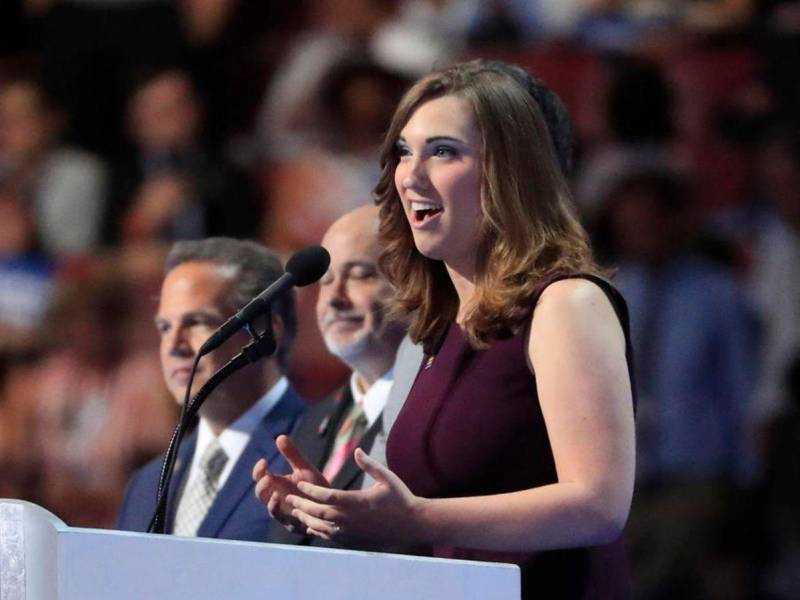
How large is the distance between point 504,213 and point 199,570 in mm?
581

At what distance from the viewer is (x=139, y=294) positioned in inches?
202

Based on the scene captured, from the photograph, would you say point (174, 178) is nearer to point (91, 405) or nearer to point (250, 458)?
point (91, 405)

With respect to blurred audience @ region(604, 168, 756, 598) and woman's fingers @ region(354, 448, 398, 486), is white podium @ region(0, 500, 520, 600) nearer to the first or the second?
woman's fingers @ region(354, 448, 398, 486)

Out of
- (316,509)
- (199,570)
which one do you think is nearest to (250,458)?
(316,509)

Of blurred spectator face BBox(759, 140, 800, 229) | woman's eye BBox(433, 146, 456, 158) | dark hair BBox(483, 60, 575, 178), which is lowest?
woman's eye BBox(433, 146, 456, 158)

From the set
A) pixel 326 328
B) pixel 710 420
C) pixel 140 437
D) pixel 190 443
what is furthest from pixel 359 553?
pixel 140 437

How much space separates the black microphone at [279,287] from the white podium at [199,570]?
16.3 inches

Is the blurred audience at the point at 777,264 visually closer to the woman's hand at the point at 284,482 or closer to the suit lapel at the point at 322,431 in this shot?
the suit lapel at the point at 322,431

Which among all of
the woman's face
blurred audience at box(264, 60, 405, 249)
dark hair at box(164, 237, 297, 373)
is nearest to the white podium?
the woman's face

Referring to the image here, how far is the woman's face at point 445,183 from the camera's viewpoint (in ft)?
6.77

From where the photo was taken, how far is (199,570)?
1.72 m

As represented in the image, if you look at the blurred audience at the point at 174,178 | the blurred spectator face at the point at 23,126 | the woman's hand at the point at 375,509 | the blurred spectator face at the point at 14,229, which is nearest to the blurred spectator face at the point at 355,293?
the woman's hand at the point at 375,509

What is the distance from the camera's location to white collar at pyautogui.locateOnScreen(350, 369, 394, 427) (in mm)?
2566

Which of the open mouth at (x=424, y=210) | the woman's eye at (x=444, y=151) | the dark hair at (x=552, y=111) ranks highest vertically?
the dark hair at (x=552, y=111)
